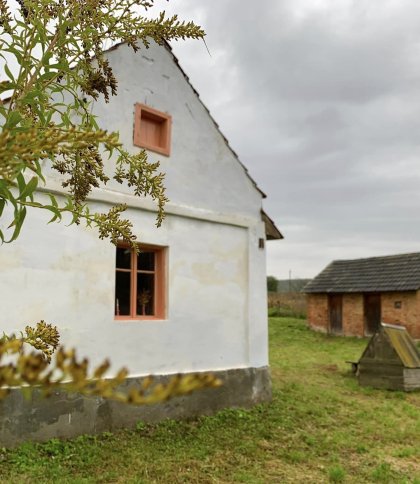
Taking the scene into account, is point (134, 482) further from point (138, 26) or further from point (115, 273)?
point (138, 26)

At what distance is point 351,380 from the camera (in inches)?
488

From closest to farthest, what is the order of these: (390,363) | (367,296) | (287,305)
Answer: (390,363)
(367,296)
(287,305)

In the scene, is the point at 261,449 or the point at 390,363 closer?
the point at 261,449

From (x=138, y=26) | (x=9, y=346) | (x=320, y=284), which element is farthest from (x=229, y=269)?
(x=320, y=284)

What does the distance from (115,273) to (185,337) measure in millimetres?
1667

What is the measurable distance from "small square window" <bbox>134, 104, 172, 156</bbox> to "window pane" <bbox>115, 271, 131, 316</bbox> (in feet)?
6.86

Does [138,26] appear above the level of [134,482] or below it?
above

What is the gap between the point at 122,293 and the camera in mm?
7629

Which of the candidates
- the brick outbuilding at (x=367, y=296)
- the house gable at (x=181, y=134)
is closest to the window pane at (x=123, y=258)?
the house gable at (x=181, y=134)

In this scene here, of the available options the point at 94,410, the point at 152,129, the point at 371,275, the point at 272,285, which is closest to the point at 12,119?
the point at 94,410

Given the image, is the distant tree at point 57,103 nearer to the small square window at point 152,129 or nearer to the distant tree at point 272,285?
the small square window at point 152,129

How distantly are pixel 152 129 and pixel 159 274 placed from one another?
2411 millimetres

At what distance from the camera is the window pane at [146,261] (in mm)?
7957

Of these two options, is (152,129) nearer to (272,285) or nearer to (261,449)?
(261,449)
